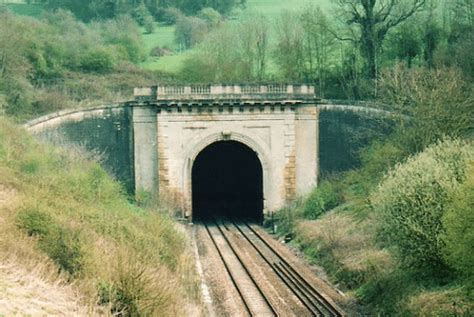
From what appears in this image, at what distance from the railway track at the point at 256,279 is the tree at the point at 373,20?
1389 cm

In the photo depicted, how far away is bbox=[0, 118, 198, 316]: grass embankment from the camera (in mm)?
14594

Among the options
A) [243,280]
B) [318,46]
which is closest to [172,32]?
[318,46]

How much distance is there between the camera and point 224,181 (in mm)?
46406

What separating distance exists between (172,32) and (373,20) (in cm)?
3169

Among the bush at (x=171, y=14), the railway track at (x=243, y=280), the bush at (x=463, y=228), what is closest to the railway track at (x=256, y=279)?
the railway track at (x=243, y=280)

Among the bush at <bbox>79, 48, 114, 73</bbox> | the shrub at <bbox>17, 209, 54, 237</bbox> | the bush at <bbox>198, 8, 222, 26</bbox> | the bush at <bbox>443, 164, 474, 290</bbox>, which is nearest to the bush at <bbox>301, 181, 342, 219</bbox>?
the bush at <bbox>443, 164, 474, 290</bbox>

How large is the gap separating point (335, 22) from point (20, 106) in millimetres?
21576

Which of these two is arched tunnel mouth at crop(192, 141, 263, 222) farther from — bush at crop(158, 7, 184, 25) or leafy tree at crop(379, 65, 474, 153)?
bush at crop(158, 7, 184, 25)

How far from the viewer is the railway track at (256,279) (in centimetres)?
2076

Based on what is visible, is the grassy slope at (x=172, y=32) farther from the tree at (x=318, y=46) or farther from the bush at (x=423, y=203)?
the bush at (x=423, y=203)

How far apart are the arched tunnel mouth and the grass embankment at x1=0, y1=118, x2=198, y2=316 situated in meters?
17.0

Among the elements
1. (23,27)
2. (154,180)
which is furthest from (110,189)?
(23,27)

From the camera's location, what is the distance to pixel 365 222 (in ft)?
89.8

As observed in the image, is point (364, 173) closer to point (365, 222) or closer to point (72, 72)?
point (365, 222)
